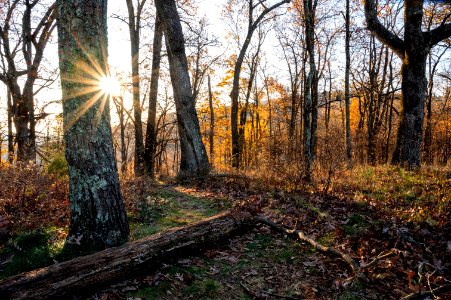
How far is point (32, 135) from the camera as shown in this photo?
14.2m

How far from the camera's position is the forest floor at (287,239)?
12.0ft

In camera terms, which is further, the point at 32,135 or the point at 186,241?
the point at 32,135

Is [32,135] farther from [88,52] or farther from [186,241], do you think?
[186,241]

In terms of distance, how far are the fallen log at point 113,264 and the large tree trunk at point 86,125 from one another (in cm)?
78

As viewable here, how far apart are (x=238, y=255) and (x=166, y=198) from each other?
4.15 meters

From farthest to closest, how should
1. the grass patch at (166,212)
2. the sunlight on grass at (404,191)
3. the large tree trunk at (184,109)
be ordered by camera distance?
the large tree trunk at (184,109), the grass patch at (166,212), the sunlight on grass at (404,191)

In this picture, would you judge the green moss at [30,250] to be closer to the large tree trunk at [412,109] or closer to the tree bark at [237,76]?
the large tree trunk at [412,109]

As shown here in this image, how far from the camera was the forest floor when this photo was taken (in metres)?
3.65

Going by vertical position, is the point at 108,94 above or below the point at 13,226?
above

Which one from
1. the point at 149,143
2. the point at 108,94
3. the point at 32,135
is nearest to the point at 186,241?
the point at 108,94

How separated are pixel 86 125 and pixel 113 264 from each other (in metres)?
2.10

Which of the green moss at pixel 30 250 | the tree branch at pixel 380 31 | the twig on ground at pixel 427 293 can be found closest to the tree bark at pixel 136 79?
the green moss at pixel 30 250

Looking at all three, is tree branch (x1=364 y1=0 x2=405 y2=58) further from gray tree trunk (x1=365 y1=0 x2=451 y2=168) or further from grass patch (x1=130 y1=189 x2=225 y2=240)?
grass patch (x1=130 y1=189 x2=225 y2=240)

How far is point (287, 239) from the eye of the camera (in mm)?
5141
